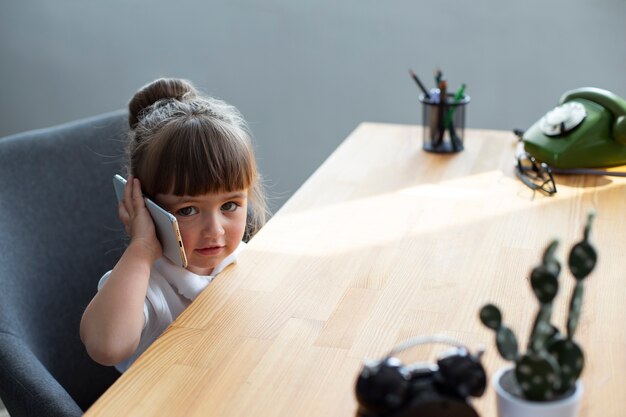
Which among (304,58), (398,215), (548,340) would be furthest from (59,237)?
(304,58)

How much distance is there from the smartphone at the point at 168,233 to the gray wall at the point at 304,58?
5.14 ft

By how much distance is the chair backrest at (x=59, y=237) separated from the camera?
1.34 meters

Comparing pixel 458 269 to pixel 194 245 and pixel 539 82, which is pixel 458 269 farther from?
pixel 539 82

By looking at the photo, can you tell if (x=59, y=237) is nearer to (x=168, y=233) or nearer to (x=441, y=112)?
(x=168, y=233)

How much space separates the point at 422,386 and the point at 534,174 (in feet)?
3.46

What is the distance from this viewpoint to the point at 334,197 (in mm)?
1546

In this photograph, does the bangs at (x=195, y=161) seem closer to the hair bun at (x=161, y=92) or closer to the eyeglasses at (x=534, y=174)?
the hair bun at (x=161, y=92)

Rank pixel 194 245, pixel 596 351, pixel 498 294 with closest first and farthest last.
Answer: pixel 596 351 < pixel 498 294 < pixel 194 245

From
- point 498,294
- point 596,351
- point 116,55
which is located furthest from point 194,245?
point 116,55

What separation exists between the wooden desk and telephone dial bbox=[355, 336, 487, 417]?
0.52 ft

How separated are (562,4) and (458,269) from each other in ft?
4.86

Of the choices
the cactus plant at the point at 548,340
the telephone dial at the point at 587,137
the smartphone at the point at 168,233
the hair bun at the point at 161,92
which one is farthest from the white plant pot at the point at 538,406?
the telephone dial at the point at 587,137

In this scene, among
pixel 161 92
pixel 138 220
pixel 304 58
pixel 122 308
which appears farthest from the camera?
pixel 304 58

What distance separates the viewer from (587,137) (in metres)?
1.64
